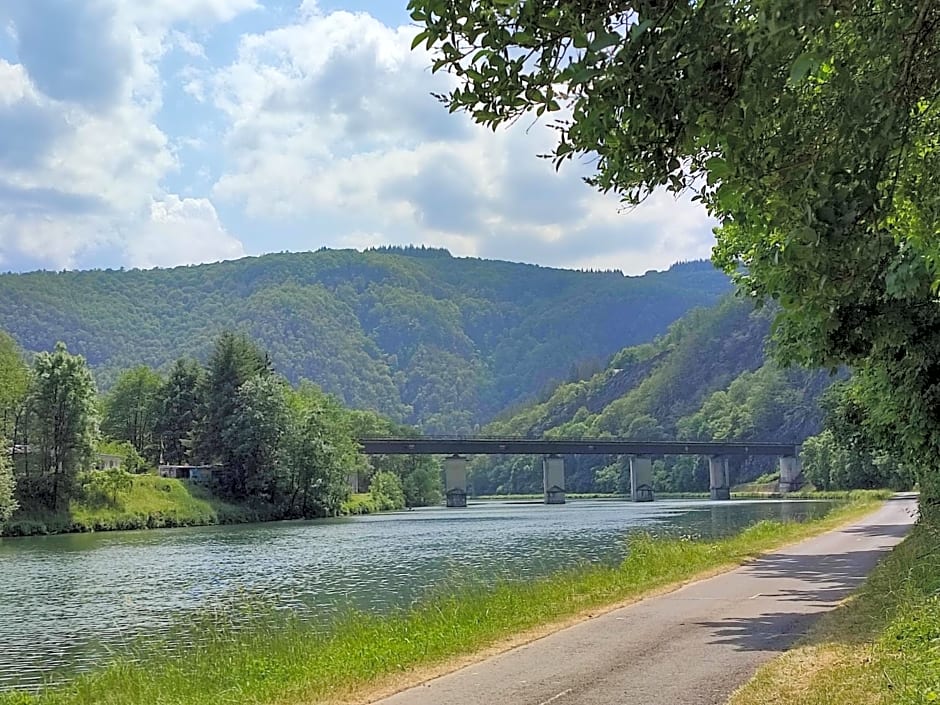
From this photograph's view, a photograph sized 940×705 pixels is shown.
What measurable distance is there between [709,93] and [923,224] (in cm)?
193

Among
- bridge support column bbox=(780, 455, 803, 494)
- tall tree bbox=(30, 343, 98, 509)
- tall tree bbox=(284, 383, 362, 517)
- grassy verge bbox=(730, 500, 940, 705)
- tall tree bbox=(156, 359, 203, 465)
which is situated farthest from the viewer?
bridge support column bbox=(780, 455, 803, 494)

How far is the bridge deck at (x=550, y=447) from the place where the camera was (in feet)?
432

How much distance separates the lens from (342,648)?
1698cm

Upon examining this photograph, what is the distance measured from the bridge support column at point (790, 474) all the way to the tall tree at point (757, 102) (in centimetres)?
15567

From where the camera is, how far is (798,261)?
17.8ft

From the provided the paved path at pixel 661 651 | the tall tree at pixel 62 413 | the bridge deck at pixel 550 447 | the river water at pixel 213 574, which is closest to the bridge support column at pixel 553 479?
the bridge deck at pixel 550 447

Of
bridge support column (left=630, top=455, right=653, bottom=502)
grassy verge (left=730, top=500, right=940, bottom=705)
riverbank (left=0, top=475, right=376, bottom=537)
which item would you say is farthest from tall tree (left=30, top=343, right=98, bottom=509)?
bridge support column (left=630, top=455, right=653, bottom=502)

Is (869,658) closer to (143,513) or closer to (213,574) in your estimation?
(213,574)

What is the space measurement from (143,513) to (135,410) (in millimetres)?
42561

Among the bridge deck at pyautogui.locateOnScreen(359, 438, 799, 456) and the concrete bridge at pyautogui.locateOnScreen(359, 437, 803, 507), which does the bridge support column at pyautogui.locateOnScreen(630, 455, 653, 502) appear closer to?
the concrete bridge at pyautogui.locateOnScreen(359, 437, 803, 507)

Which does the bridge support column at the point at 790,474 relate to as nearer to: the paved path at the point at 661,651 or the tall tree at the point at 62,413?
the tall tree at the point at 62,413

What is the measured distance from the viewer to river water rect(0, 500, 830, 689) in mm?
24547

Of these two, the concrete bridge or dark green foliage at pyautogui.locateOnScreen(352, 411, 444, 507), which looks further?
dark green foliage at pyautogui.locateOnScreen(352, 411, 444, 507)

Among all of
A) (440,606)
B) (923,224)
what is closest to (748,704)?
(923,224)
